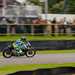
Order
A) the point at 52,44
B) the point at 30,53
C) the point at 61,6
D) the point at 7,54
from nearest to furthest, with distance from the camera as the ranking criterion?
the point at 7,54
the point at 30,53
the point at 52,44
the point at 61,6

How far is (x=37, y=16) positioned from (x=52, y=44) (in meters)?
8.24

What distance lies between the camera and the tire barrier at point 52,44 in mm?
15898

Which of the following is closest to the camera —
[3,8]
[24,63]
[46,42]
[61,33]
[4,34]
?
[24,63]

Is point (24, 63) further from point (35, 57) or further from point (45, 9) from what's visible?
point (45, 9)

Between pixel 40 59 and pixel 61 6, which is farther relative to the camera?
pixel 61 6

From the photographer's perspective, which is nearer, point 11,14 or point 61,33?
point 61,33

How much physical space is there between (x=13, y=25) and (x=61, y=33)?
2914 mm

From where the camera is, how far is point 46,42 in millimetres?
16250

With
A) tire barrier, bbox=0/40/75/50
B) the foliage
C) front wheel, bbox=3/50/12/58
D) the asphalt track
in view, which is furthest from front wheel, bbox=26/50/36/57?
the foliage

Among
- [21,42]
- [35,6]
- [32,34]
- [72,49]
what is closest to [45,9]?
[35,6]

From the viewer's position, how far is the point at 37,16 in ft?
79.8

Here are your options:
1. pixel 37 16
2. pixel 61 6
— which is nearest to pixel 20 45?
pixel 37 16

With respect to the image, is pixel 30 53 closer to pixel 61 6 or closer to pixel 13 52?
pixel 13 52

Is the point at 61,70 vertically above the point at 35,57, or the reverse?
the point at 61,70
